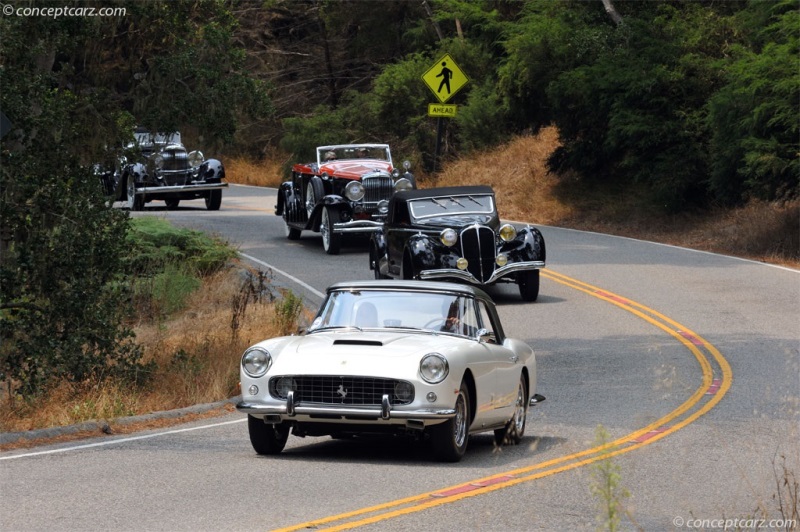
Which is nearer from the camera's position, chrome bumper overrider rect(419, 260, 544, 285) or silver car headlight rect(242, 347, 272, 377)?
silver car headlight rect(242, 347, 272, 377)

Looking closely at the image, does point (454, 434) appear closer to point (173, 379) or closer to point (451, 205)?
point (173, 379)

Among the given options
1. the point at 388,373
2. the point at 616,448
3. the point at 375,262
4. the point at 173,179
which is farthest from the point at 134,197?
the point at 388,373

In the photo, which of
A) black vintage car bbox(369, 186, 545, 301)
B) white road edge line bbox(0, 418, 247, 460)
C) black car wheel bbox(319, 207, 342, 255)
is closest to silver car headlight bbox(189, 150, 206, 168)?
black car wheel bbox(319, 207, 342, 255)

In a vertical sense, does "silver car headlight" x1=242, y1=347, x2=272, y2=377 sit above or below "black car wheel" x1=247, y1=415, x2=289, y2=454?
above

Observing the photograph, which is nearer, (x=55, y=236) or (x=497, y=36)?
(x=55, y=236)

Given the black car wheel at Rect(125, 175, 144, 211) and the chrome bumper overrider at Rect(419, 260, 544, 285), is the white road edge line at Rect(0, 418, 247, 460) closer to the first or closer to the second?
the chrome bumper overrider at Rect(419, 260, 544, 285)

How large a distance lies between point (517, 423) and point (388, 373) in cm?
202

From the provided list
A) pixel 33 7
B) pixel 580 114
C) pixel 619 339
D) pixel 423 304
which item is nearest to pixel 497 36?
pixel 580 114

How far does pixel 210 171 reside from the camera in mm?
35125

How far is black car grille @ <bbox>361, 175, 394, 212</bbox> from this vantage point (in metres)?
28.1

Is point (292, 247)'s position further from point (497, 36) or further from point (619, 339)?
point (497, 36)

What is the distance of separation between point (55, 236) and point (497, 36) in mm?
31641

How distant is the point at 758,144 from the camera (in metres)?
28.0

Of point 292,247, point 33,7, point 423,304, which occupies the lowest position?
point 292,247
